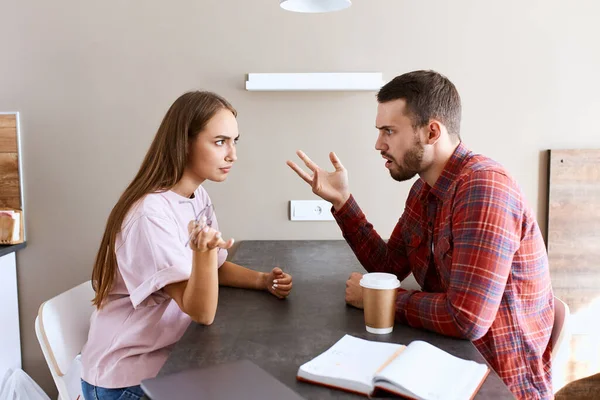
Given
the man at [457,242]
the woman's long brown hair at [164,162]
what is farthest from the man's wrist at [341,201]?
the woman's long brown hair at [164,162]

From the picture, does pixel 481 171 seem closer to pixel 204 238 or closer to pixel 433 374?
pixel 433 374

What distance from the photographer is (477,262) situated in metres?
1.06

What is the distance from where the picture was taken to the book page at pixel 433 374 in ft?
2.61

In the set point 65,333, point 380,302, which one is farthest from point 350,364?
point 65,333

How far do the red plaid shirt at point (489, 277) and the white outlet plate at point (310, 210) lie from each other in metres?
0.92

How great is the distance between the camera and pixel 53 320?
142 centimetres

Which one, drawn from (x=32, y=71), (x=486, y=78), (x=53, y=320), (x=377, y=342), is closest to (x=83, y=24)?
(x=32, y=71)

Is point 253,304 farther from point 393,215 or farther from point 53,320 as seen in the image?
point 393,215

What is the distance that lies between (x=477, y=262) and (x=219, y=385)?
0.54 meters

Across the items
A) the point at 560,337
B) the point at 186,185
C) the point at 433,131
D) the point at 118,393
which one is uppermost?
the point at 433,131

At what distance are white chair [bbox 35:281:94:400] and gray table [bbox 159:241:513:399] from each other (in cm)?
43

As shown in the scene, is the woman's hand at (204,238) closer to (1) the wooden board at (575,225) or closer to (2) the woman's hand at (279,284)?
(2) the woman's hand at (279,284)

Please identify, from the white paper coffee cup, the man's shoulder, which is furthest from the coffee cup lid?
the man's shoulder

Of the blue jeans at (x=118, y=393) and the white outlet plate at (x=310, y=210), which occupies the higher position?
the white outlet plate at (x=310, y=210)
